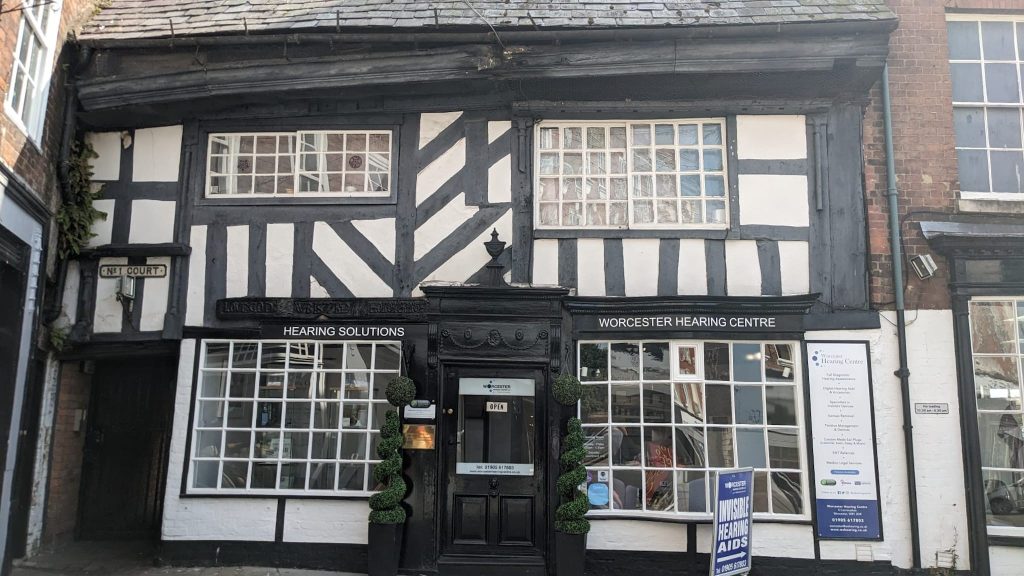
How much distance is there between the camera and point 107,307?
8078 mm

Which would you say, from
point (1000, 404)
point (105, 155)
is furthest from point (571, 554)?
point (105, 155)

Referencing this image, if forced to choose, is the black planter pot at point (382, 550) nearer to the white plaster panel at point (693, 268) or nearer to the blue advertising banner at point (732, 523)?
the blue advertising banner at point (732, 523)

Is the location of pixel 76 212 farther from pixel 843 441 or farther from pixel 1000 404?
pixel 1000 404

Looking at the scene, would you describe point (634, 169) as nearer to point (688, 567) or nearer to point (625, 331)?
point (625, 331)

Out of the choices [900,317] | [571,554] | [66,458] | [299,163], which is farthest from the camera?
[66,458]

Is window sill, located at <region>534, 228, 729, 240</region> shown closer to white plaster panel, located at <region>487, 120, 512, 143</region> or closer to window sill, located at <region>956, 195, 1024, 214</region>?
white plaster panel, located at <region>487, 120, 512, 143</region>

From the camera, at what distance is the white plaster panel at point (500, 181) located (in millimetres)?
8039

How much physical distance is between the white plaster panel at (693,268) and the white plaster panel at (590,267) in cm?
85

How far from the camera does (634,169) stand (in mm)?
8070

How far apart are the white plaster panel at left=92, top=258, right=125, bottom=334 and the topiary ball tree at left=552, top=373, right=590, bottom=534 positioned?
4926mm

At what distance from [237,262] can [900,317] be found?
7.17 meters

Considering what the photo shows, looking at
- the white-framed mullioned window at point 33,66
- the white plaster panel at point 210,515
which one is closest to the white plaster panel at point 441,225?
the white plaster panel at point 210,515

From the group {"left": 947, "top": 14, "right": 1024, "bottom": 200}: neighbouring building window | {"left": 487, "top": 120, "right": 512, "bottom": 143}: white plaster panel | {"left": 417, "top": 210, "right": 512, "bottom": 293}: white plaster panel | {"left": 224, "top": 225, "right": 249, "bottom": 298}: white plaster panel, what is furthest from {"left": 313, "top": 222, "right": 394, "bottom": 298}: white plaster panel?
{"left": 947, "top": 14, "right": 1024, "bottom": 200}: neighbouring building window

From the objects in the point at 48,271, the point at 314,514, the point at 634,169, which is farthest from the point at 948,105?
the point at 48,271
